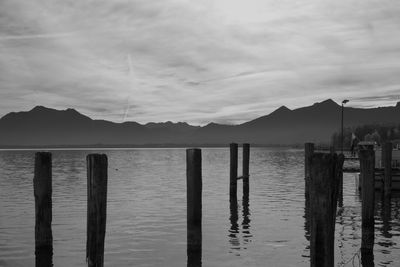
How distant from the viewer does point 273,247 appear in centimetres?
1889

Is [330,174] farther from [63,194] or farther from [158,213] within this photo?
[63,194]

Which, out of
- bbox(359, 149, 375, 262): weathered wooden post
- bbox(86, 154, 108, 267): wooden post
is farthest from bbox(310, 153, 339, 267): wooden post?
bbox(359, 149, 375, 262): weathered wooden post

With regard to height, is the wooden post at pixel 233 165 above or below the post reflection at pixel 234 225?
above

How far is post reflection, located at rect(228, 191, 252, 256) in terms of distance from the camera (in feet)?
62.9

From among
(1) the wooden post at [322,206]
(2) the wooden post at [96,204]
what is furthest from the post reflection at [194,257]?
(1) the wooden post at [322,206]

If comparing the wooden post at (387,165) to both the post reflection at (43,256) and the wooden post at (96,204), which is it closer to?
the post reflection at (43,256)

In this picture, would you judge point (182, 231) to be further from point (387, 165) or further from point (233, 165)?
point (387, 165)

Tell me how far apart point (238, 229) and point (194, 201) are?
7505 mm

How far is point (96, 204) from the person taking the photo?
40.8 ft

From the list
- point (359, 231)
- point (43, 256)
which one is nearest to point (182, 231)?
point (43, 256)

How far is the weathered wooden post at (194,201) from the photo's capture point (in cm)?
1580

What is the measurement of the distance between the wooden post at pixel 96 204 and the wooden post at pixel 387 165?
21.3 m

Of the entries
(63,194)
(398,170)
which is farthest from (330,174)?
(63,194)

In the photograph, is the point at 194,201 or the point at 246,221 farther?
the point at 246,221
